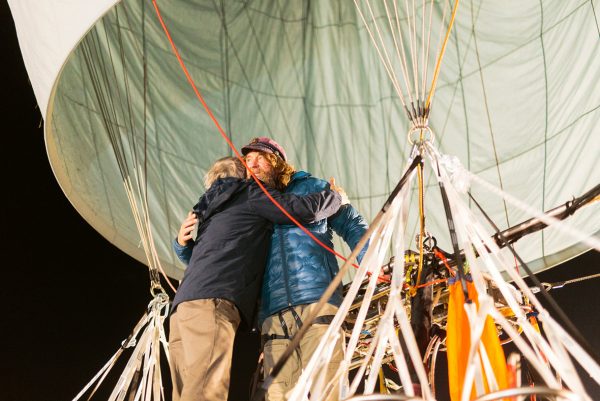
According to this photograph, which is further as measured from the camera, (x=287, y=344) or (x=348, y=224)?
(x=348, y=224)

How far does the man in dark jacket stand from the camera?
1627 mm

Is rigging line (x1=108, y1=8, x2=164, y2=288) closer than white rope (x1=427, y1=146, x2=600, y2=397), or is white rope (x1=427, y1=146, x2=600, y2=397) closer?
white rope (x1=427, y1=146, x2=600, y2=397)

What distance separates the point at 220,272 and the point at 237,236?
5.5 inches

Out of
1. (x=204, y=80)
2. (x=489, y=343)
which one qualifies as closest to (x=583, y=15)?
(x=204, y=80)

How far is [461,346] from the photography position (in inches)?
50.8

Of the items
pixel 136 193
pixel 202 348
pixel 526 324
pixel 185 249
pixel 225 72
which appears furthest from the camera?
pixel 225 72

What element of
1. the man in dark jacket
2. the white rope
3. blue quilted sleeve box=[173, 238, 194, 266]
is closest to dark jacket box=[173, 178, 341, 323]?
the man in dark jacket

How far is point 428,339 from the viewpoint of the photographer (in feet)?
6.05

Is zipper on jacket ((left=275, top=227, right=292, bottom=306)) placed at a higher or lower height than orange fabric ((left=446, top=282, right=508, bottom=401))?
higher

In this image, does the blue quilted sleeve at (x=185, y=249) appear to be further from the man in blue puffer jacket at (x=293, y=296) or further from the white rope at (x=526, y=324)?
the white rope at (x=526, y=324)

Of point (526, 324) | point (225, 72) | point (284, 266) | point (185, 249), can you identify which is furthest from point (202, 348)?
point (225, 72)

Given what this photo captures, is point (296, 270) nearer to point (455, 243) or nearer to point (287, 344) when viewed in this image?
point (287, 344)

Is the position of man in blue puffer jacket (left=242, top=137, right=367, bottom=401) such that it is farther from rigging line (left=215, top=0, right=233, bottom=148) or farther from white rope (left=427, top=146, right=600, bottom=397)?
rigging line (left=215, top=0, right=233, bottom=148)

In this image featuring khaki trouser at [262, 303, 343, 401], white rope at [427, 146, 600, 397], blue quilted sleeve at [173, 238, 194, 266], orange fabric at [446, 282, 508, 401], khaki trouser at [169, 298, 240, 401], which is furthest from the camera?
blue quilted sleeve at [173, 238, 194, 266]
